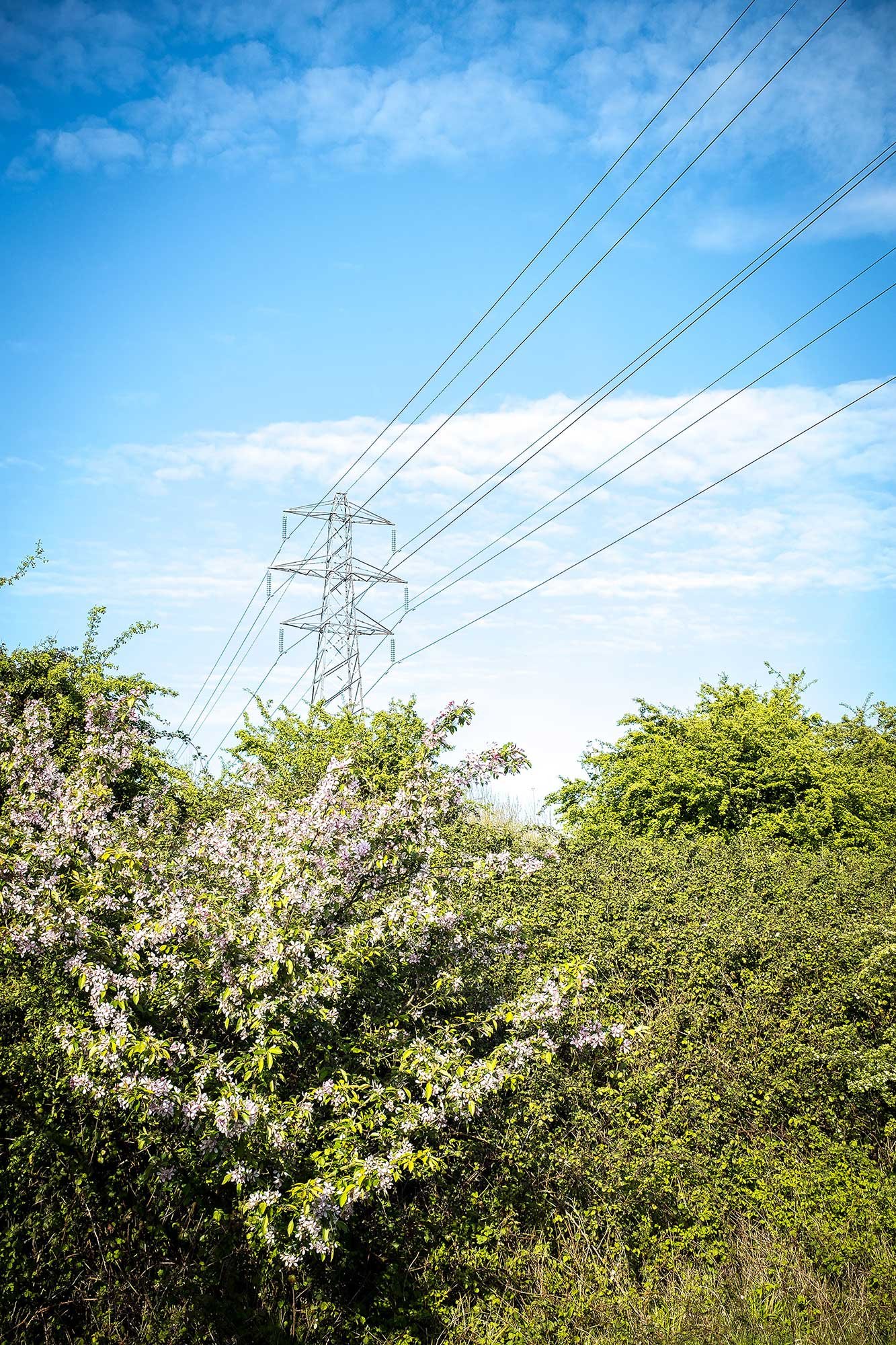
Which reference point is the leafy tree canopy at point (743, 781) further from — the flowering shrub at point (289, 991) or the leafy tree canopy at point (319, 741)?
the flowering shrub at point (289, 991)

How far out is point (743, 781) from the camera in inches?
523

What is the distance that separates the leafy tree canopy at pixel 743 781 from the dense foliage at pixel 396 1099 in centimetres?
621

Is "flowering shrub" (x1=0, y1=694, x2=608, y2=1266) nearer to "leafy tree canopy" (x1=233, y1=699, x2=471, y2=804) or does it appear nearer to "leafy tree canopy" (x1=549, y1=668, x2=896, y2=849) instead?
"leafy tree canopy" (x1=233, y1=699, x2=471, y2=804)

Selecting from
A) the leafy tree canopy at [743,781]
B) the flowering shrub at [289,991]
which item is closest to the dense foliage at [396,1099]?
the flowering shrub at [289,991]

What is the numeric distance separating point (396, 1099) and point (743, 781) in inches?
408

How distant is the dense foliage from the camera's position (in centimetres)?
395

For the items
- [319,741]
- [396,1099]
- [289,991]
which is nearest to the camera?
[289,991]

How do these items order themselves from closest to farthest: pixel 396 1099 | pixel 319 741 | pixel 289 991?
1. pixel 289 991
2. pixel 396 1099
3. pixel 319 741

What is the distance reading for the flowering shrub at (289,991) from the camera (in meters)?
3.85

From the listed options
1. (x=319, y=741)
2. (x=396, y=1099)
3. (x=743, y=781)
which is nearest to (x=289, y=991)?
(x=396, y=1099)

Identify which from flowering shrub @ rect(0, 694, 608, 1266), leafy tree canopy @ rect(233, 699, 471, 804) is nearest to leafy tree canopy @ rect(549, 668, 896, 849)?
leafy tree canopy @ rect(233, 699, 471, 804)

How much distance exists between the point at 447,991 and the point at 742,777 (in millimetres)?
9570

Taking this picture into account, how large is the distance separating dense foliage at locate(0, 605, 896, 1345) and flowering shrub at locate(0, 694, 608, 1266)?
25 millimetres

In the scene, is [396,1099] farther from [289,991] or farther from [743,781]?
[743,781]
